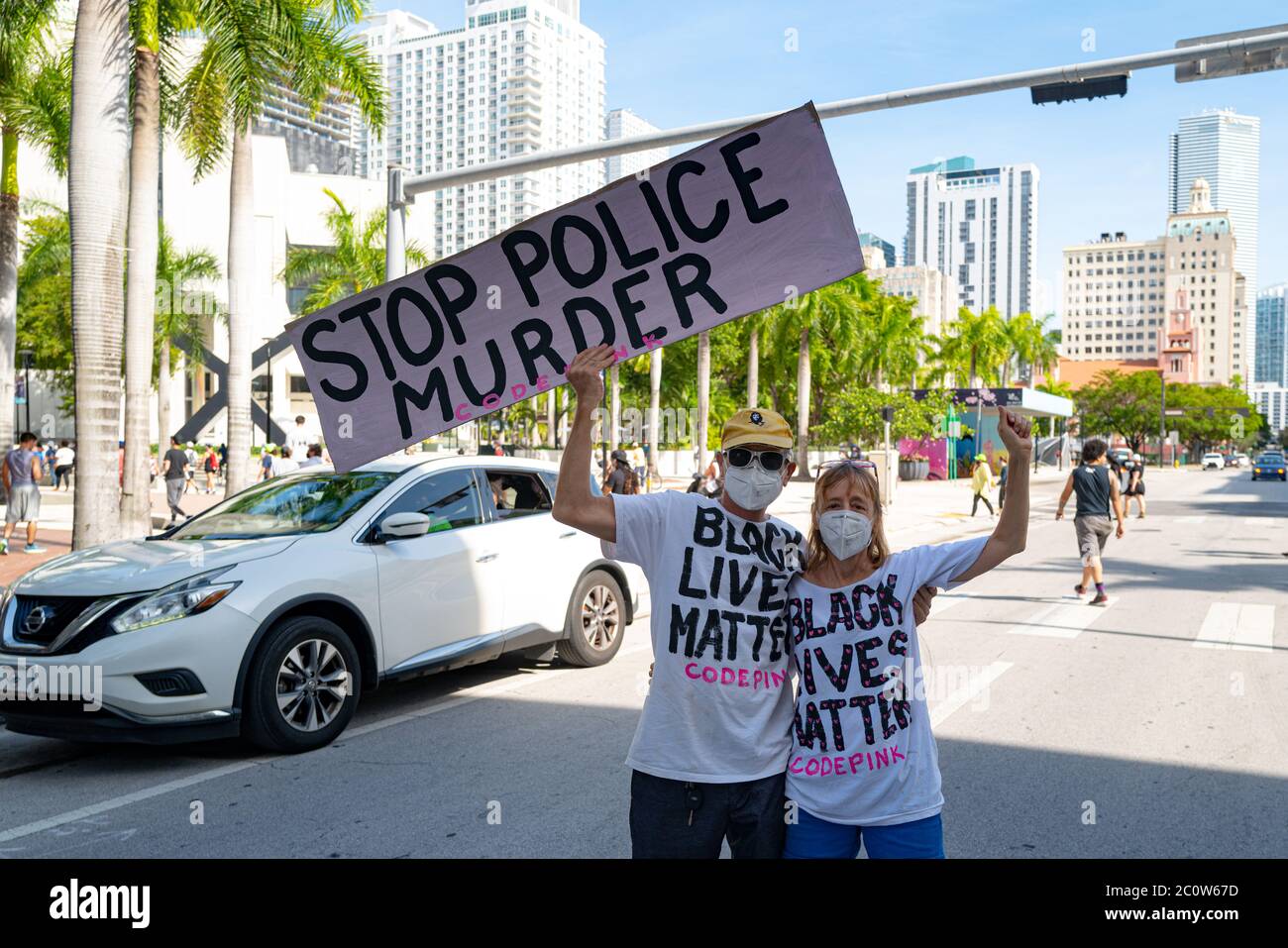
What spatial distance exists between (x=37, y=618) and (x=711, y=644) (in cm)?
455

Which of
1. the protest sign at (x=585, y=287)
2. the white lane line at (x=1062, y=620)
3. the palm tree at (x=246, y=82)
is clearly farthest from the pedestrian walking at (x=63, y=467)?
the protest sign at (x=585, y=287)

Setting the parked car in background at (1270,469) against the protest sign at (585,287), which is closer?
the protest sign at (585,287)

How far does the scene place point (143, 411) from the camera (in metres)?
14.9

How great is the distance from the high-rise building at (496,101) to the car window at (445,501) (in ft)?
551

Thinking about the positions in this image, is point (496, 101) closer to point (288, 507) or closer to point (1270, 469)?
point (1270, 469)

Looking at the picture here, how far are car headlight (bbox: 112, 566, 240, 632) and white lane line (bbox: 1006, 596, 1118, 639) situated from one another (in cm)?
769

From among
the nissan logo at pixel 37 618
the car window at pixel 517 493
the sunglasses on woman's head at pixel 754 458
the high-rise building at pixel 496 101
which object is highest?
the high-rise building at pixel 496 101

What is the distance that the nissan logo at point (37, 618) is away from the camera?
19.3 ft

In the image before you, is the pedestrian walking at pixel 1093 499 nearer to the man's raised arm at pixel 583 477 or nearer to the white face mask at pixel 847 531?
the white face mask at pixel 847 531

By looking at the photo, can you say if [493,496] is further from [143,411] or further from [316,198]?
[316,198]

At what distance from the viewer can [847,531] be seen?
9.82ft

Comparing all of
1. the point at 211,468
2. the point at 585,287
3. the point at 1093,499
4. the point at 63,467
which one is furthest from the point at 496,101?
the point at 585,287

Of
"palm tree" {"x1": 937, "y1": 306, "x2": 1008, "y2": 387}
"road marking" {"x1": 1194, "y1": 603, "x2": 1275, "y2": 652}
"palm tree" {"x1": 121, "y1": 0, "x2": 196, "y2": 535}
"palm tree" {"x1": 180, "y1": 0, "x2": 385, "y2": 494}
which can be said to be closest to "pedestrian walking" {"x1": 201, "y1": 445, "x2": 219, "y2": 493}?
"palm tree" {"x1": 180, "y1": 0, "x2": 385, "y2": 494}
